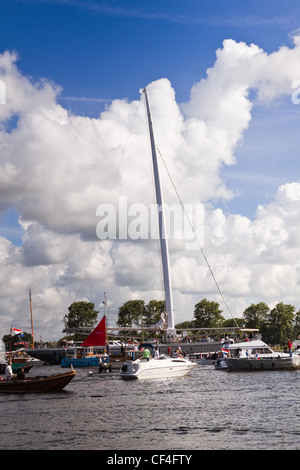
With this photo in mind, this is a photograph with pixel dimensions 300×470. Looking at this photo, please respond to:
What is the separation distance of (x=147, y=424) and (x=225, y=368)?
47.7 m

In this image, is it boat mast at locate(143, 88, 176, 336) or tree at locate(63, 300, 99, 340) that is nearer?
boat mast at locate(143, 88, 176, 336)

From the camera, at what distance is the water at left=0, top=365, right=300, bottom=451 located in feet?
81.1

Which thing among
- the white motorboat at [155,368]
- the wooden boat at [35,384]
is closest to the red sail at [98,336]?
the white motorboat at [155,368]

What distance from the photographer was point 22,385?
4716 centimetres

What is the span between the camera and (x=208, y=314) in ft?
554

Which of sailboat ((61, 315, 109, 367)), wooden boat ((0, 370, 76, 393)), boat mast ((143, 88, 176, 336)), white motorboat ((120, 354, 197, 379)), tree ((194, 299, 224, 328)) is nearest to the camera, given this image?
wooden boat ((0, 370, 76, 393))

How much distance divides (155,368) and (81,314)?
131 meters

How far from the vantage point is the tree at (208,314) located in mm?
167875

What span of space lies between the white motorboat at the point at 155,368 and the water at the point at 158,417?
549 centimetres

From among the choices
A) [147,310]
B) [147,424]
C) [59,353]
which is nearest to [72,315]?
[147,310]

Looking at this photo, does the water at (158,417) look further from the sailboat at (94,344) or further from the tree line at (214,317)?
the tree line at (214,317)

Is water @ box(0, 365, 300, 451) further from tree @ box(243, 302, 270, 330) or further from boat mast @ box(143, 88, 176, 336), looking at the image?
tree @ box(243, 302, 270, 330)

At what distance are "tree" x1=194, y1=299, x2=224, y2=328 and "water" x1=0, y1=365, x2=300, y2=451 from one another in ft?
378

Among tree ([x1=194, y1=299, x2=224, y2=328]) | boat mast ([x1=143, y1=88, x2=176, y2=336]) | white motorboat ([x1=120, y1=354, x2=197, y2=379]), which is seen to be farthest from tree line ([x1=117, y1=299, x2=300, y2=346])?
white motorboat ([x1=120, y1=354, x2=197, y2=379])
